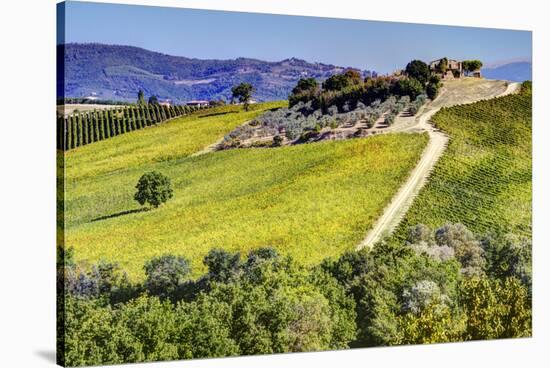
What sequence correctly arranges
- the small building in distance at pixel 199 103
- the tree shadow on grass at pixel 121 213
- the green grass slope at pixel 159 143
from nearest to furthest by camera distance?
the tree shadow on grass at pixel 121 213 < the green grass slope at pixel 159 143 < the small building in distance at pixel 199 103

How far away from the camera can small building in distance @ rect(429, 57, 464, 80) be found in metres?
13.1

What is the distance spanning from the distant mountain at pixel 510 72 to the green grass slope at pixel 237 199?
1.38 metres

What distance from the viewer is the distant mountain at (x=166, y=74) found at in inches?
430

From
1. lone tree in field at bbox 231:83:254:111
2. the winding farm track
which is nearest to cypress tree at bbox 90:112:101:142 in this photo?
lone tree in field at bbox 231:83:254:111

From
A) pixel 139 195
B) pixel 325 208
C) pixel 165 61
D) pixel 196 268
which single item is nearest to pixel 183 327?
pixel 196 268

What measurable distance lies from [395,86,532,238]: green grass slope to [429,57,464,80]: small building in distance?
1.49ft

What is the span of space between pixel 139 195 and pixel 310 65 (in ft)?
9.09

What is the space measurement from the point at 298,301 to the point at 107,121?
315 centimetres

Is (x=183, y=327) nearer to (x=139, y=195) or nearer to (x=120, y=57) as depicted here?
(x=139, y=195)

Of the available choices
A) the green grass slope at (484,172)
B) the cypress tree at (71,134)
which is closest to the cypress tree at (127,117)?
the cypress tree at (71,134)

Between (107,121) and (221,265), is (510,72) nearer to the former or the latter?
(221,265)

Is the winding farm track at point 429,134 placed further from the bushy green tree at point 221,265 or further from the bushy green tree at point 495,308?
the bushy green tree at point 221,265

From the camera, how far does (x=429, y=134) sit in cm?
1320

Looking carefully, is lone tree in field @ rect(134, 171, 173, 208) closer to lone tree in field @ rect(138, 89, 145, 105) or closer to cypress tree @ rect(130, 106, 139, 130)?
cypress tree @ rect(130, 106, 139, 130)
